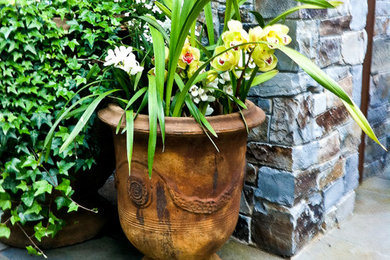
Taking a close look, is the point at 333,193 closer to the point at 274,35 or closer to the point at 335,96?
the point at 335,96

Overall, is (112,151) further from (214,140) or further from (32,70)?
(214,140)

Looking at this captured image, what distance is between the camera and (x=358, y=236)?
6.95 ft

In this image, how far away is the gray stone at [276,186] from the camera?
1.88m

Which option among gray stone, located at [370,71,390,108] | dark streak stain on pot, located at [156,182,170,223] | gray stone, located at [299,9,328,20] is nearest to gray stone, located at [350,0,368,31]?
gray stone, located at [299,9,328,20]

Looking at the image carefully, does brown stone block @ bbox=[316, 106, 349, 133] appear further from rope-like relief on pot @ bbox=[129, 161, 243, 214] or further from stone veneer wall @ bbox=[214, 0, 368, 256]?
rope-like relief on pot @ bbox=[129, 161, 243, 214]

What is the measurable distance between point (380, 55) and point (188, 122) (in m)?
1.66

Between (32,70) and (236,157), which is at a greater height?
(32,70)

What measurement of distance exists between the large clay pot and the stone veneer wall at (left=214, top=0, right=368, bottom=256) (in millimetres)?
302

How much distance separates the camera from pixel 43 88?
1.64 metres

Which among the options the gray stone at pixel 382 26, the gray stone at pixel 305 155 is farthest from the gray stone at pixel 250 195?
the gray stone at pixel 382 26

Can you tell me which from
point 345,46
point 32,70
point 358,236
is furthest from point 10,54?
point 358,236

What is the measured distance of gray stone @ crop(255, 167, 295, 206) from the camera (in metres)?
1.88

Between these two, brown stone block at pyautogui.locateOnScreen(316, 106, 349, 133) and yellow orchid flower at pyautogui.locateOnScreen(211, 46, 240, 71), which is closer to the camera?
yellow orchid flower at pyautogui.locateOnScreen(211, 46, 240, 71)

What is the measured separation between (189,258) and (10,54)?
943 millimetres
